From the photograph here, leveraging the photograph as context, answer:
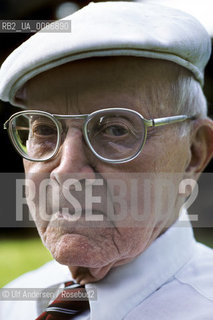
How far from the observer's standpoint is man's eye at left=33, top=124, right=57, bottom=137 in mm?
1049

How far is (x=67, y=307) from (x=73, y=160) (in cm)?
44

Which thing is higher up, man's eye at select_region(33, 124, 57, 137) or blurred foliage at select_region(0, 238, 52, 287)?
man's eye at select_region(33, 124, 57, 137)

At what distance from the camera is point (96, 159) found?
96cm

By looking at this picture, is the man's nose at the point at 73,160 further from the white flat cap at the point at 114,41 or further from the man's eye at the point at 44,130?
the white flat cap at the point at 114,41

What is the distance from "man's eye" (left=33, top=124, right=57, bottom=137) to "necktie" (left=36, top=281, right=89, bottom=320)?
18.7 inches

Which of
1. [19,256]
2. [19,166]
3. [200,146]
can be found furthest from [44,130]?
[19,256]

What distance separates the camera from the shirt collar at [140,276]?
39.6 inches

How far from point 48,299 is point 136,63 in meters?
0.83

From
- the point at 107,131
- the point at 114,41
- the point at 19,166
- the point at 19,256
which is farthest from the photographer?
the point at 19,256

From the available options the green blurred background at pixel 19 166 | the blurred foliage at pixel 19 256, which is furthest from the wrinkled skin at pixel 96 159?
the blurred foliage at pixel 19 256

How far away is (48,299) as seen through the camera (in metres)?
1.24

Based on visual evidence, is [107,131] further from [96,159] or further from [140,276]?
[140,276]

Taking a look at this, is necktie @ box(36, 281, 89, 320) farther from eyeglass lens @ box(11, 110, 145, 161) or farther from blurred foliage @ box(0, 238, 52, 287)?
blurred foliage @ box(0, 238, 52, 287)

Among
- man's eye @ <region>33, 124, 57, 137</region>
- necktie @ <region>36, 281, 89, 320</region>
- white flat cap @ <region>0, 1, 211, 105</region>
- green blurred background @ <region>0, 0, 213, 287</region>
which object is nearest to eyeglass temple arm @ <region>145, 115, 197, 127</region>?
white flat cap @ <region>0, 1, 211, 105</region>
